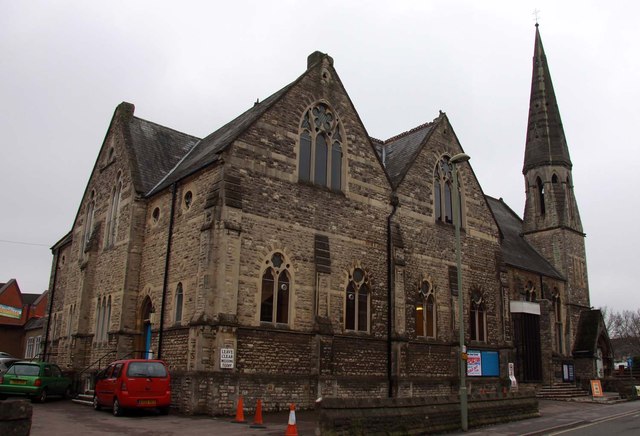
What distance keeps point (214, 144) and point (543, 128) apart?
28423 mm

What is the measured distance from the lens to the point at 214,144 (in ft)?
81.0

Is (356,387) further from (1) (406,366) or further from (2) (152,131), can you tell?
(2) (152,131)

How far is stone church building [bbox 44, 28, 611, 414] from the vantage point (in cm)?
1930

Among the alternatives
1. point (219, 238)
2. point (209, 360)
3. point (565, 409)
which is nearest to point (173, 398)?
point (209, 360)

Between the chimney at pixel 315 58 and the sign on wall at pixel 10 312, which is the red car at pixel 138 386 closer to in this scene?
the chimney at pixel 315 58

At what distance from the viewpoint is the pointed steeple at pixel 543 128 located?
42.1 m

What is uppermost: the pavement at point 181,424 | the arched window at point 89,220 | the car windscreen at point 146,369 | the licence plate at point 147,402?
the arched window at point 89,220

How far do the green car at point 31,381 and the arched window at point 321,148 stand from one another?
12491 millimetres

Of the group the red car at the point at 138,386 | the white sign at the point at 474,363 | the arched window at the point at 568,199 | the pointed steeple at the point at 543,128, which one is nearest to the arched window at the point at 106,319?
the red car at the point at 138,386

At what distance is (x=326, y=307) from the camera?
70.1 ft

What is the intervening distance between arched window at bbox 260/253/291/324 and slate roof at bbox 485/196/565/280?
17380 millimetres

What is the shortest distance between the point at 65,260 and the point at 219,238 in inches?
759

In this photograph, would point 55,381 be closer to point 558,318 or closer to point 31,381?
point 31,381

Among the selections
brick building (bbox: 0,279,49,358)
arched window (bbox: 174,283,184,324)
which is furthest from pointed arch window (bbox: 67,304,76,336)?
brick building (bbox: 0,279,49,358)
